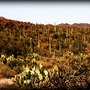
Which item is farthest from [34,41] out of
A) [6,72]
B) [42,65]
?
[6,72]

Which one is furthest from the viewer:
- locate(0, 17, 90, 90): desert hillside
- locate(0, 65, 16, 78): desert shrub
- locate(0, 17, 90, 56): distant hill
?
locate(0, 17, 90, 56): distant hill

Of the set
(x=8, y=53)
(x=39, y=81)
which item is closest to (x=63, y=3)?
(x=39, y=81)

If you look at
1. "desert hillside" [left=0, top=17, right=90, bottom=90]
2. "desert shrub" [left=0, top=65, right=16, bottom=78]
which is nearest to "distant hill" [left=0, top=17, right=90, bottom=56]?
"desert hillside" [left=0, top=17, right=90, bottom=90]

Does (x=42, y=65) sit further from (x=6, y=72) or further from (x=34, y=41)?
(x=34, y=41)

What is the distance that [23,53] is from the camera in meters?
18.9

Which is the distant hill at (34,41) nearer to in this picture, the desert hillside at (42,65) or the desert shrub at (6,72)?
the desert hillside at (42,65)

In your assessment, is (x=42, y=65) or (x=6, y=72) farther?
(x=42, y=65)

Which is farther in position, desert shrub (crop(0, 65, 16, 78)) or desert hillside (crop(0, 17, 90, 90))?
desert shrub (crop(0, 65, 16, 78))

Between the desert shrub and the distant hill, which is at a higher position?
the distant hill

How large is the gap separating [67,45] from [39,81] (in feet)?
38.1

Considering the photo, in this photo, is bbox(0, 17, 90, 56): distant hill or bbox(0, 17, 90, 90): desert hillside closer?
bbox(0, 17, 90, 90): desert hillside

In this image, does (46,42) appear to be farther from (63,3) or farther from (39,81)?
(63,3)

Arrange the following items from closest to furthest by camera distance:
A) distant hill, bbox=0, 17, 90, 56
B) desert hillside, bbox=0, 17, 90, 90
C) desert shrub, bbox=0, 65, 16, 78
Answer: desert hillside, bbox=0, 17, 90, 90 < desert shrub, bbox=0, 65, 16, 78 < distant hill, bbox=0, 17, 90, 56

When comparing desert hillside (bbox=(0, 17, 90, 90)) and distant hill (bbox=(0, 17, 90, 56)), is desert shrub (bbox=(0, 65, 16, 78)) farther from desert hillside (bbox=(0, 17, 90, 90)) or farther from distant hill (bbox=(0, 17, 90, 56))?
distant hill (bbox=(0, 17, 90, 56))
